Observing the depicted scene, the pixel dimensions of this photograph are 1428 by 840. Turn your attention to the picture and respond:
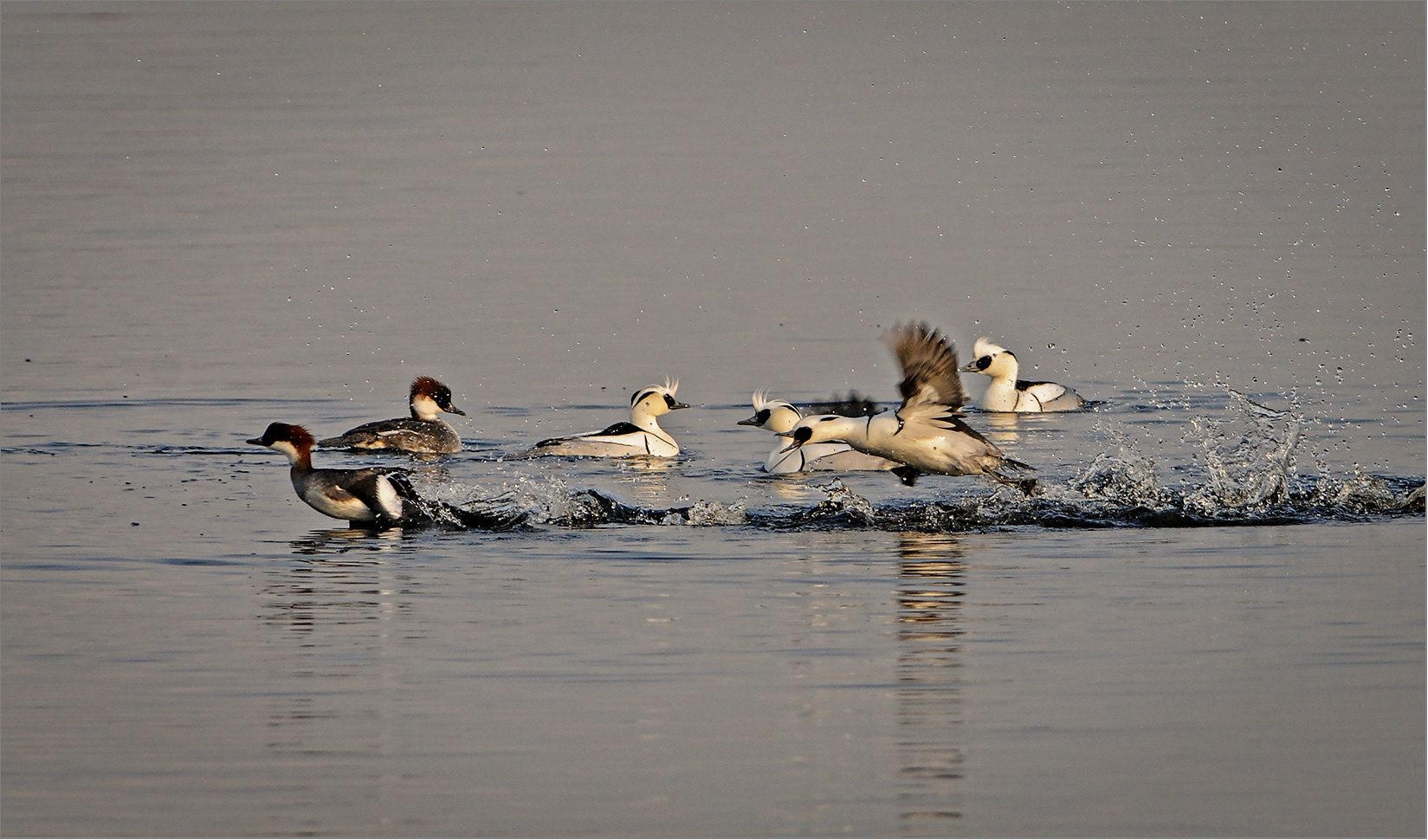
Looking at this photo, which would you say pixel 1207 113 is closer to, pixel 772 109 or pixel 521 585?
pixel 772 109

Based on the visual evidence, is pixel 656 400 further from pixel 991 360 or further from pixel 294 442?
pixel 991 360

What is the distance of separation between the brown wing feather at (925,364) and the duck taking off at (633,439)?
3623 millimetres

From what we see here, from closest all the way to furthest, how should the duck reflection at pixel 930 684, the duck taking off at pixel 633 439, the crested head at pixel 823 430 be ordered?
the duck reflection at pixel 930 684 → the crested head at pixel 823 430 → the duck taking off at pixel 633 439

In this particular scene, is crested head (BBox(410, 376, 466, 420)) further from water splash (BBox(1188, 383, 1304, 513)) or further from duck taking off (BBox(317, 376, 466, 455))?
water splash (BBox(1188, 383, 1304, 513))

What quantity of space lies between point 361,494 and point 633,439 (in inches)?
134

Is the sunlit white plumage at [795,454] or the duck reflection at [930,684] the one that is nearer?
the duck reflection at [930,684]

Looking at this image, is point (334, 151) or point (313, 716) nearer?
point (313, 716)

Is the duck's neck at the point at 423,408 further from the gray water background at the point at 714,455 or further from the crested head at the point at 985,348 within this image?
the crested head at the point at 985,348

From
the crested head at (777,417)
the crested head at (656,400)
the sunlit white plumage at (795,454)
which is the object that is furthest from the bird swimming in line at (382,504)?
the crested head at (656,400)

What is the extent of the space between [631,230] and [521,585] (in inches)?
540

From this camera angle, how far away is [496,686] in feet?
26.0

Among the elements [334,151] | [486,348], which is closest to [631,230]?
[486,348]

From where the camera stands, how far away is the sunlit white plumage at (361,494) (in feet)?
38.7

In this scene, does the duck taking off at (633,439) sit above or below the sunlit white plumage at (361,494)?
above
